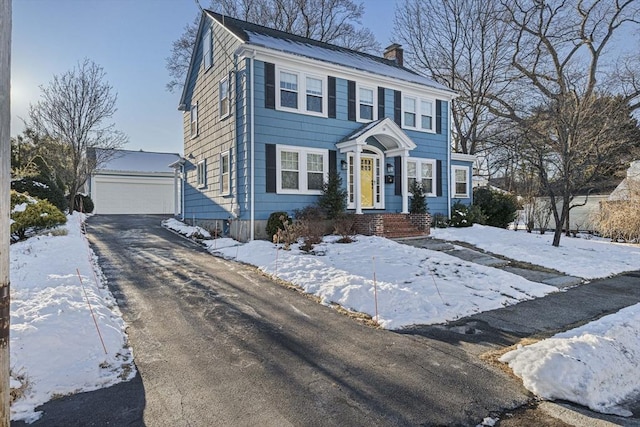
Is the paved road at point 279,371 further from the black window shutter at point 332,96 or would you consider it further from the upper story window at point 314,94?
the black window shutter at point 332,96

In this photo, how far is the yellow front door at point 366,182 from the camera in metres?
15.2

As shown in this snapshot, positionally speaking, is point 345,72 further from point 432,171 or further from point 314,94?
point 432,171

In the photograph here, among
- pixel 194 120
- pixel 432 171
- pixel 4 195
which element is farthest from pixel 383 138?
pixel 4 195

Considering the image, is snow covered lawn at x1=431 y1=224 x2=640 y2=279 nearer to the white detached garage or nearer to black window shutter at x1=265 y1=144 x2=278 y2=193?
black window shutter at x1=265 y1=144 x2=278 y2=193

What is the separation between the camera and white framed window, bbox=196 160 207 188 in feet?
54.6

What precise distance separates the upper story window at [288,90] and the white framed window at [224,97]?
219 centimetres

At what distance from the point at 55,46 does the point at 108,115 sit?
1318cm

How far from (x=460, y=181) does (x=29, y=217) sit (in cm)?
1705

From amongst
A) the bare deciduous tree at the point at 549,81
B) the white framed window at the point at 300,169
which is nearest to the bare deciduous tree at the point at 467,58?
the bare deciduous tree at the point at 549,81

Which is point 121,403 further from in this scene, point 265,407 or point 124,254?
point 124,254

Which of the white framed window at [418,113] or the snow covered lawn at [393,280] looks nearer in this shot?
the snow covered lawn at [393,280]

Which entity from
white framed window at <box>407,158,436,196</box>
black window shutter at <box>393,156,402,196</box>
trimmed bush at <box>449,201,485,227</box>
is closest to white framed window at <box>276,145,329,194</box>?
black window shutter at <box>393,156,402,196</box>

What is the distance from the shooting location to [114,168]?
27.1 meters

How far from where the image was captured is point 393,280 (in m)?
7.98
